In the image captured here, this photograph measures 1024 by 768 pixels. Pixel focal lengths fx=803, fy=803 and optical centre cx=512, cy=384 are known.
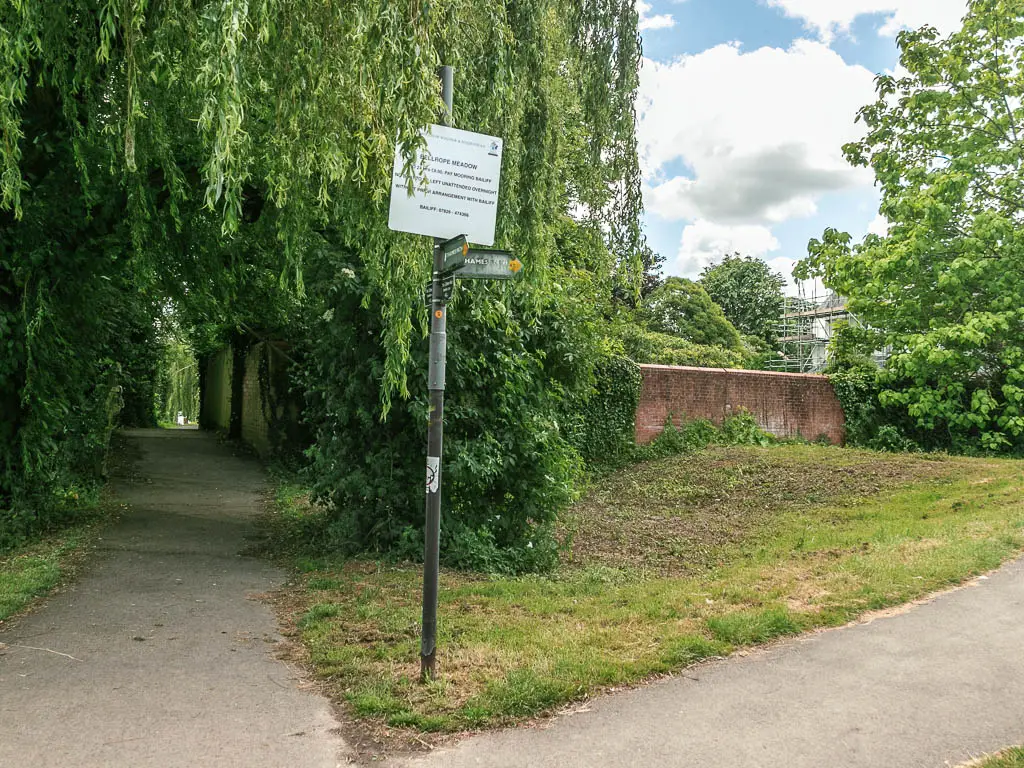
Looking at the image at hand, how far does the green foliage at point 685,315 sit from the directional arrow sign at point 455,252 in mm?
32429

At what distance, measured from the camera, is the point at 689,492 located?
49.0ft

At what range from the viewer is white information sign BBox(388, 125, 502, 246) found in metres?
4.82

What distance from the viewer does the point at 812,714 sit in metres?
4.20

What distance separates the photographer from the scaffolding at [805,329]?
1735 inches

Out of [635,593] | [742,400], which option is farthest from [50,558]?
[742,400]

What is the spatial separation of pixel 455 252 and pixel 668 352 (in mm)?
23840

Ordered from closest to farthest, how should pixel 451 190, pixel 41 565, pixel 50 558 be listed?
pixel 451 190 → pixel 41 565 → pixel 50 558

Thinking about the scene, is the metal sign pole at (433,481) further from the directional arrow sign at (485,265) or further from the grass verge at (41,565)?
the grass verge at (41,565)

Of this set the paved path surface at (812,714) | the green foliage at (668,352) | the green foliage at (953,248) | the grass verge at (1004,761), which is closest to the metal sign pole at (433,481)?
the paved path surface at (812,714)

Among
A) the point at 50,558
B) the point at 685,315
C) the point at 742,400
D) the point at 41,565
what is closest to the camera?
the point at 41,565

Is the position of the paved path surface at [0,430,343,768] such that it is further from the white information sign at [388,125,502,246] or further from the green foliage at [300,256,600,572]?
the white information sign at [388,125,502,246]

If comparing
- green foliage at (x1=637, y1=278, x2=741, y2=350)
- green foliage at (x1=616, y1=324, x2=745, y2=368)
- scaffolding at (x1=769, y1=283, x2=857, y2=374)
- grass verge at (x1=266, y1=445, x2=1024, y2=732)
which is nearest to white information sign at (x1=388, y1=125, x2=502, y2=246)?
grass verge at (x1=266, y1=445, x2=1024, y2=732)

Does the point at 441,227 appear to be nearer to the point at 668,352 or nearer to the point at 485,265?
the point at 485,265

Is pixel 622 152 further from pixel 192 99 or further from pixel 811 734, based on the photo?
pixel 811 734
